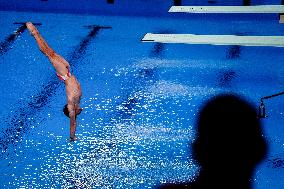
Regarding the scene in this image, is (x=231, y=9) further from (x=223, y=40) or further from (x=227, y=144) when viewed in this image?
(x=227, y=144)

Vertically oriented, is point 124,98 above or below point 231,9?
below

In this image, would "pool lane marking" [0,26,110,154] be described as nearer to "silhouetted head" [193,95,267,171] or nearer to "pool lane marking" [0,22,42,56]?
"pool lane marking" [0,22,42,56]

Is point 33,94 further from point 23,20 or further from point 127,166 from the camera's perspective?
point 23,20

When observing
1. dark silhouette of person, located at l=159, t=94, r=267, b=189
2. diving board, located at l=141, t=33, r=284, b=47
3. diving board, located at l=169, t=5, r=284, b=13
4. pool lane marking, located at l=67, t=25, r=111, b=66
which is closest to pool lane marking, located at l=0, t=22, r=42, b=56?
pool lane marking, located at l=67, t=25, r=111, b=66

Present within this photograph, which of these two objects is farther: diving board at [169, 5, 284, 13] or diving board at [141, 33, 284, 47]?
diving board at [169, 5, 284, 13]

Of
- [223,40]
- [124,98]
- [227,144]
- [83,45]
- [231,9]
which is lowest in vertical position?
[227,144]

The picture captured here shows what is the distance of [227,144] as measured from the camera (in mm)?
4949

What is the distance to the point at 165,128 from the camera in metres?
5.31

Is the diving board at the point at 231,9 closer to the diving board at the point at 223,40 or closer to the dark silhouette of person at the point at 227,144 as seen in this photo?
the diving board at the point at 223,40

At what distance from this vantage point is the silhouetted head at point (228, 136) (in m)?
4.67

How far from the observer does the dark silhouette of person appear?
14.3 ft

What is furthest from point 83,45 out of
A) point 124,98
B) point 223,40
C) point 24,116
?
point 223,40

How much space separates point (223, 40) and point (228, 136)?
2418 mm

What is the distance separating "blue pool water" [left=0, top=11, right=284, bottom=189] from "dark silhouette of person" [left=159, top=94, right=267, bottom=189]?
127 mm
